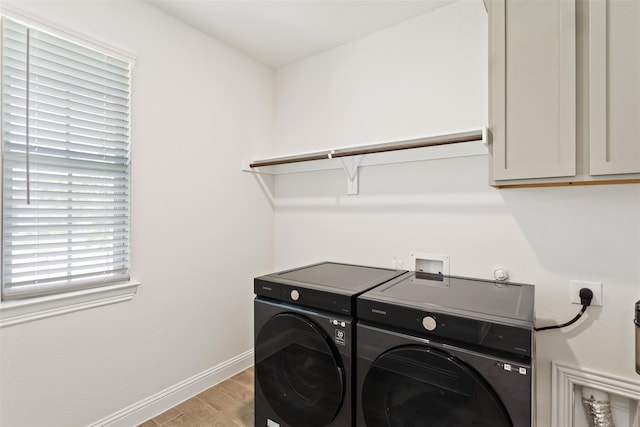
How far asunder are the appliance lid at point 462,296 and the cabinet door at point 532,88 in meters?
0.53

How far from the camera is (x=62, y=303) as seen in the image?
1562 millimetres

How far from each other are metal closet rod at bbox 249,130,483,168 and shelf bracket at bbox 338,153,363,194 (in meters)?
0.21

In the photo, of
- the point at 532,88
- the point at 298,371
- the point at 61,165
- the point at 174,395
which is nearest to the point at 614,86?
the point at 532,88

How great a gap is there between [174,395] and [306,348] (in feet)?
3.70

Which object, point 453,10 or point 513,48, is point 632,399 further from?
point 453,10

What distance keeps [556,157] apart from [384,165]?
1014 mm

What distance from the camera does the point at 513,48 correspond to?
1349 mm

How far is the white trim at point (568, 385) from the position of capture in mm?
1459

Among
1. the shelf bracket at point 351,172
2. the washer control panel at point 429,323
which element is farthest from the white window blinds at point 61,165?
the washer control panel at point 429,323

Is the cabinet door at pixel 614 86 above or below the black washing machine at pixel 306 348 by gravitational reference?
above

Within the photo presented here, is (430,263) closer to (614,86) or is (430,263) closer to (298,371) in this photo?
(298,371)

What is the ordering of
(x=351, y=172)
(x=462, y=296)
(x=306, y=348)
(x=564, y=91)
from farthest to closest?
(x=351, y=172) < (x=306, y=348) < (x=462, y=296) < (x=564, y=91)

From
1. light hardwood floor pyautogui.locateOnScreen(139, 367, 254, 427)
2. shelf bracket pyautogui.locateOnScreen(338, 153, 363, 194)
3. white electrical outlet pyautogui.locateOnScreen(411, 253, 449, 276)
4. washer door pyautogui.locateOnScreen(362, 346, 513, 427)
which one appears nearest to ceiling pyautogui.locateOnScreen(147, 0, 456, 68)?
shelf bracket pyautogui.locateOnScreen(338, 153, 363, 194)

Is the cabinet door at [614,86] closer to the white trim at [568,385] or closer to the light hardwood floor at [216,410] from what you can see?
the white trim at [568,385]
